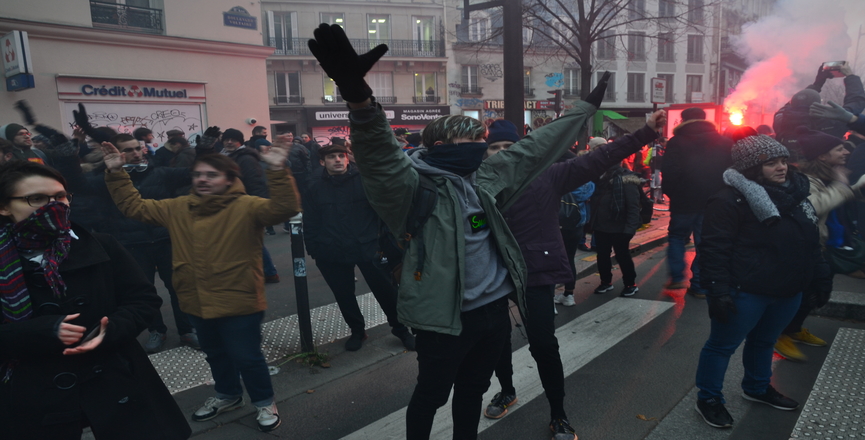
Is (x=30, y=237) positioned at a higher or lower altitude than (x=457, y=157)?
lower

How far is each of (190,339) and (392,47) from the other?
2897 centimetres

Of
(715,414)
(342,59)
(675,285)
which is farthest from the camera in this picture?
(675,285)

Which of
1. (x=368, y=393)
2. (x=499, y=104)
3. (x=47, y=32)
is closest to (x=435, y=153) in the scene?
(x=368, y=393)

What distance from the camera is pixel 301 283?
4664 millimetres

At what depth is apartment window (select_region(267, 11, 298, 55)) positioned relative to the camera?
30531 mm

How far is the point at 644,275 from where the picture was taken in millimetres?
7270

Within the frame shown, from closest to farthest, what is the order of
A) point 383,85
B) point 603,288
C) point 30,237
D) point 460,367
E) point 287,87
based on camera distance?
point 30,237 → point 460,367 → point 603,288 → point 287,87 → point 383,85

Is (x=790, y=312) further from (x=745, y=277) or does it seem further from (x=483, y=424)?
(x=483, y=424)

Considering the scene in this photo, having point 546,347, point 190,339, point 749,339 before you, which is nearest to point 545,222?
point 546,347

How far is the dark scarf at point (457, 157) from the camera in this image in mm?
2424

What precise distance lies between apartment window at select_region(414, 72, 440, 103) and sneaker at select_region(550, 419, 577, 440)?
30693 millimetres

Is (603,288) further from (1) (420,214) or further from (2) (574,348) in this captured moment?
(1) (420,214)

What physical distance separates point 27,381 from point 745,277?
3.54 metres

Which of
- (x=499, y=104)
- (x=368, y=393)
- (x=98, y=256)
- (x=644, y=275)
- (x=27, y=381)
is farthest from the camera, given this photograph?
(x=499, y=104)
